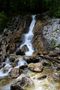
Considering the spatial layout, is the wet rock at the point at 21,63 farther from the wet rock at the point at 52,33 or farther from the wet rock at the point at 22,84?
the wet rock at the point at 52,33

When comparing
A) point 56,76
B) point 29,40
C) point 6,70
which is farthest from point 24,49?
point 56,76

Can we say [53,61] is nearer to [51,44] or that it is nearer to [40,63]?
[40,63]

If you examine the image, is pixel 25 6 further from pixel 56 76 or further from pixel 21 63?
pixel 56 76

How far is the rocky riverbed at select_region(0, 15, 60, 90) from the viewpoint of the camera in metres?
15.8

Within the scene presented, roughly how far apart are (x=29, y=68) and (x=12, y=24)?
1315 centimetres

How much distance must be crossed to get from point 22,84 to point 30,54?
299 inches

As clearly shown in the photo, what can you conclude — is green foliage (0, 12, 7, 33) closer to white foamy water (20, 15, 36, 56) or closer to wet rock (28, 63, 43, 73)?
white foamy water (20, 15, 36, 56)

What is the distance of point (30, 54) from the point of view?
74.1 ft

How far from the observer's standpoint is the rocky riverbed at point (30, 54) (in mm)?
15766

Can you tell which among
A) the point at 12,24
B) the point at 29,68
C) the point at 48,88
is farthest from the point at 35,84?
the point at 12,24

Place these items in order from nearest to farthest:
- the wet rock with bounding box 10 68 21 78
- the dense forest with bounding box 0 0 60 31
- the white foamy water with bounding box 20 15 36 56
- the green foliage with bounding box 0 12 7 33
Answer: the wet rock with bounding box 10 68 21 78
the white foamy water with bounding box 20 15 36 56
the green foliage with bounding box 0 12 7 33
the dense forest with bounding box 0 0 60 31

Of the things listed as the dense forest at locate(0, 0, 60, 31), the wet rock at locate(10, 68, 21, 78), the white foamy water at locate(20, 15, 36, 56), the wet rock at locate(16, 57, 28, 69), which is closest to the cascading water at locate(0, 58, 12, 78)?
the wet rock at locate(10, 68, 21, 78)

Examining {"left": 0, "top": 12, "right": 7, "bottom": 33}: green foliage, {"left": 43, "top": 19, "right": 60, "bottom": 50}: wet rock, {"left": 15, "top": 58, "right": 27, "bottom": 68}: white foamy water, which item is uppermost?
{"left": 0, "top": 12, "right": 7, "bottom": 33}: green foliage

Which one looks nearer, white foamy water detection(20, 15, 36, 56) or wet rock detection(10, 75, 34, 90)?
wet rock detection(10, 75, 34, 90)
